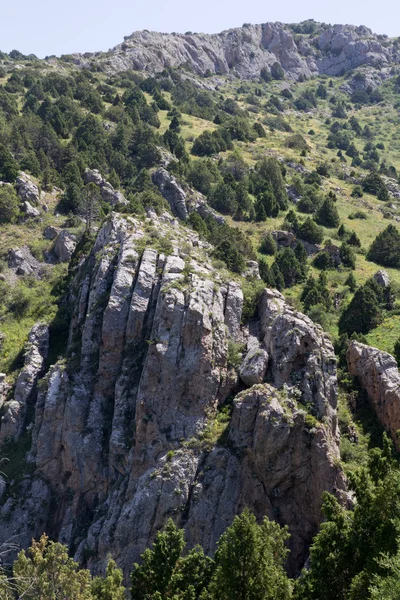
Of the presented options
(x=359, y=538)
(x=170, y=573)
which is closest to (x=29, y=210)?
(x=170, y=573)

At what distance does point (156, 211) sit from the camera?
54.3m

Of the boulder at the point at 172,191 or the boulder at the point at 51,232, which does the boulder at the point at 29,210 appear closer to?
the boulder at the point at 51,232

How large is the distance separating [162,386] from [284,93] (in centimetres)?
15888

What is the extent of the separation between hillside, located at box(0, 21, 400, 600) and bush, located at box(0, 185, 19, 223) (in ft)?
0.40

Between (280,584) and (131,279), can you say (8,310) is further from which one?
(280,584)

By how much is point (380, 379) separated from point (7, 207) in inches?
1691

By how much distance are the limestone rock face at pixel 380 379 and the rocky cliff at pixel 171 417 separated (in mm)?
3234

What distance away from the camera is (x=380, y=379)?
31453 millimetres

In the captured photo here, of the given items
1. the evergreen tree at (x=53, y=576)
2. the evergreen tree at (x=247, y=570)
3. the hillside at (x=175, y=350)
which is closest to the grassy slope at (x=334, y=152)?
the hillside at (x=175, y=350)

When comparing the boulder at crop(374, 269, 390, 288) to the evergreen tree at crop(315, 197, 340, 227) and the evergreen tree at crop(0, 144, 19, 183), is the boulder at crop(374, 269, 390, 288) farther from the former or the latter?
the evergreen tree at crop(0, 144, 19, 183)

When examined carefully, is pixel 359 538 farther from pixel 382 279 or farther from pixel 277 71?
pixel 277 71

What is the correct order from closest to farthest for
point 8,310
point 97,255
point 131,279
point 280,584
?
point 280,584
point 131,279
point 97,255
point 8,310

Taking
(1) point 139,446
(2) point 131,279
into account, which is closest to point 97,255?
(2) point 131,279

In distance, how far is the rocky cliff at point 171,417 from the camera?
2695 centimetres
